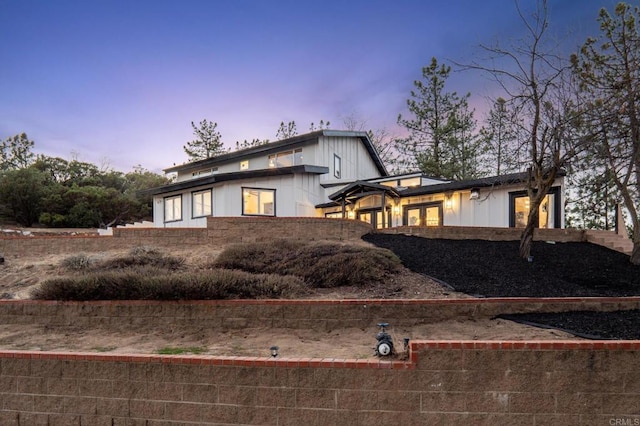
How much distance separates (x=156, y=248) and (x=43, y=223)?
19.6 m

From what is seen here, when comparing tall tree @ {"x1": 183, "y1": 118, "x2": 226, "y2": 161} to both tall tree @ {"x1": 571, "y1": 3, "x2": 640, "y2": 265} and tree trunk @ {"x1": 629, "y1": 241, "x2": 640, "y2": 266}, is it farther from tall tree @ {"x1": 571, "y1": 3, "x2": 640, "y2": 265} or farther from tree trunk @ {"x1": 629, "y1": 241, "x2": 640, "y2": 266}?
tree trunk @ {"x1": 629, "y1": 241, "x2": 640, "y2": 266}

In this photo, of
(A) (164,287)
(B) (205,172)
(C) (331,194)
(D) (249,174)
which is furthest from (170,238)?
(B) (205,172)

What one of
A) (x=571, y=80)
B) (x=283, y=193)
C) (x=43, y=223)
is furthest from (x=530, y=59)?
(x=43, y=223)

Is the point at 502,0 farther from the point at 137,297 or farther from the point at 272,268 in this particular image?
the point at 137,297

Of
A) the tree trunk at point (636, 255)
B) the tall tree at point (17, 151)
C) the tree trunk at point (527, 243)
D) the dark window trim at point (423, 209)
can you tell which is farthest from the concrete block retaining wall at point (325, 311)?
the tall tree at point (17, 151)

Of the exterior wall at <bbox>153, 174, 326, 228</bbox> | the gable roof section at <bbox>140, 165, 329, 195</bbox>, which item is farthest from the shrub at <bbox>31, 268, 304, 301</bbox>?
the gable roof section at <bbox>140, 165, 329, 195</bbox>

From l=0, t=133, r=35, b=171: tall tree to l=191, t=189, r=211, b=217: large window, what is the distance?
30.0 m

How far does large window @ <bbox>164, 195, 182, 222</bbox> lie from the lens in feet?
65.3

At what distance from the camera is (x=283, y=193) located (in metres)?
18.3

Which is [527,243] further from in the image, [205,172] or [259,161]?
[205,172]

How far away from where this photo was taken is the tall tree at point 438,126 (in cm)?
2831

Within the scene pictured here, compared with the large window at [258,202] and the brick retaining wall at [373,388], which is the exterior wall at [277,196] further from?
the brick retaining wall at [373,388]

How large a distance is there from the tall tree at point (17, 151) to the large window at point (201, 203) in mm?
29964

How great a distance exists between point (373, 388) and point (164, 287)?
420 cm
